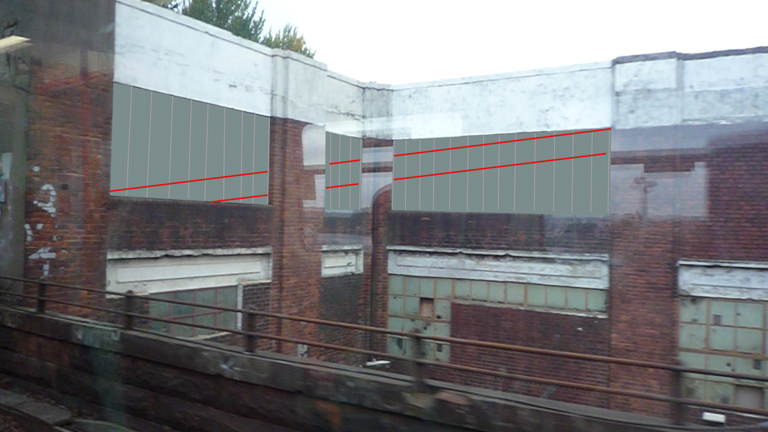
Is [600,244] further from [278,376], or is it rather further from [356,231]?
[278,376]

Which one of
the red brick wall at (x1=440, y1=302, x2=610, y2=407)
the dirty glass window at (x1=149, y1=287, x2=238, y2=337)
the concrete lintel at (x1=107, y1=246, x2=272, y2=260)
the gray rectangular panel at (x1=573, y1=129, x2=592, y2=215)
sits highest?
the gray rectangular panel at (x1=573, y1=129, x2=592, y2=215)

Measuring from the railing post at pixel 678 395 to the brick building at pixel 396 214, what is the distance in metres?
7.45

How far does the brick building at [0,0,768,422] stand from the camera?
28.3 ft

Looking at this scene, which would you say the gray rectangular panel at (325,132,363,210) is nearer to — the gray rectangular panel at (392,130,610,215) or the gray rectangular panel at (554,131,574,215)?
the gray rectangular panel at (392,130,610,215)

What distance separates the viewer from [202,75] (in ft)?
35.3

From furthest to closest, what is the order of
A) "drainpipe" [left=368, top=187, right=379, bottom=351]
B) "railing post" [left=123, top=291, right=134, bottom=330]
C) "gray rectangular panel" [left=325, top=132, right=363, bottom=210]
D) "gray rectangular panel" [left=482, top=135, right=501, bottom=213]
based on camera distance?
"drainpipe" [left=368, top=187, right=379, bottom=351], "gray rectangular panel" [left=325, top=132, right=363, bottom=210], "gray rectangular panel" [left=482, top=135, right=501, bottom=213], "railing post" [left=123, top=291, right=134, bottom=330]

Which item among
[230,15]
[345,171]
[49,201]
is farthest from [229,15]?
[49,201]

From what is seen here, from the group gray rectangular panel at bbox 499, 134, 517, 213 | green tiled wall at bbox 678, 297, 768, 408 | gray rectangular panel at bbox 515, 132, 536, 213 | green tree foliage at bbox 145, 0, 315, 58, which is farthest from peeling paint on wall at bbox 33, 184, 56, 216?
green tree foliage at bbox 145, 0, 315, 58

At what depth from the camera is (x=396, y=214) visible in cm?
1385

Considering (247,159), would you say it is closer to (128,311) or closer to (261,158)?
(261,158)

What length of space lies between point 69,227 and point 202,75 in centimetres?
385

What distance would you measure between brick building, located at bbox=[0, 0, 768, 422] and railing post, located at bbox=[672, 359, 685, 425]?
7.45 meters

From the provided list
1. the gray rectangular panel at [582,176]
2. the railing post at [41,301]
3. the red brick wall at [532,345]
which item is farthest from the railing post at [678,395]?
the gray rectangular panel at [582,176]

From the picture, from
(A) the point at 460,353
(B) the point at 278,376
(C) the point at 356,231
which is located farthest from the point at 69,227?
(A) the point at 460,353
